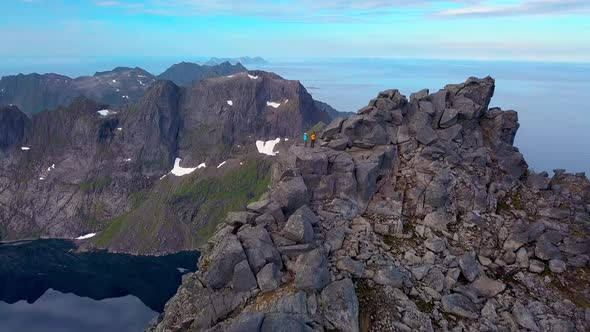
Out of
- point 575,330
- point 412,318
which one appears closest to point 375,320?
point 412,318

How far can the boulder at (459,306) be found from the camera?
75.5 feet

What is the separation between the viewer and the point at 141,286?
188m

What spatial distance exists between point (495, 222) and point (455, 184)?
3.77m

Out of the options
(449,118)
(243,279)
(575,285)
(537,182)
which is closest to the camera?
(243,279)

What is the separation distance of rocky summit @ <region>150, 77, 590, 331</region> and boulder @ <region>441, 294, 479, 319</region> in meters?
0.07

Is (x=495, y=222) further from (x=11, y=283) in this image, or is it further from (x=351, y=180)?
(x=11, y=283)

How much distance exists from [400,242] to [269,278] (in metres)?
9.51

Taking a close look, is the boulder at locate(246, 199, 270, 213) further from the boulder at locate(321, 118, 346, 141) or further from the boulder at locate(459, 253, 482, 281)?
the boulder at locate(459, 253, 482, 281)

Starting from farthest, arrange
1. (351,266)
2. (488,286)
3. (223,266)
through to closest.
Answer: (488,286) → (351,266) → (223,266)

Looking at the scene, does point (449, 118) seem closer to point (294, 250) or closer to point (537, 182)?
point (537, 182)

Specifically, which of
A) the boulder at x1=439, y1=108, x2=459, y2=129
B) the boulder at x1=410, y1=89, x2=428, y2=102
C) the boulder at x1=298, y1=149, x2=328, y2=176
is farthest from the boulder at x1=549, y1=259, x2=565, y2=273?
the boulder at x1=410, y1=89, x2=428, y2=102

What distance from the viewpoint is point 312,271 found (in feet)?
72.6

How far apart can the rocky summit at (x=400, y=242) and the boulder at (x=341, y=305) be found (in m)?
0.05

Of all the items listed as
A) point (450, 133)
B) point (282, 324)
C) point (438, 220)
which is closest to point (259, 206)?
point (282, 324)
